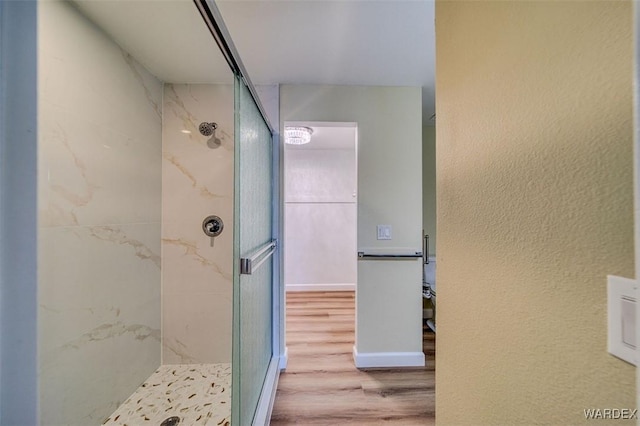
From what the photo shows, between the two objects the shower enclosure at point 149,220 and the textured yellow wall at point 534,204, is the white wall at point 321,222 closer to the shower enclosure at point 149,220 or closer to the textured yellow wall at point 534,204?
the shower enclosure at point 149,220

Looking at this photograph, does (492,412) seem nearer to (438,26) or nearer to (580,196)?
(580,196)

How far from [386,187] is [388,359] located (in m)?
1.47

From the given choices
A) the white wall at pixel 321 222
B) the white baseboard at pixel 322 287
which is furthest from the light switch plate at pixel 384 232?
the white baseboard at pixel 322 287

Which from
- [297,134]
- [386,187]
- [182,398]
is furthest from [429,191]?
[182,398]

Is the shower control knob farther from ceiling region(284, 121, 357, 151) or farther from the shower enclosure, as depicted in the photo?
ceiling region(284, 121, 357, 151)

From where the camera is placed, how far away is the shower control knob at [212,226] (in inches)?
72.6

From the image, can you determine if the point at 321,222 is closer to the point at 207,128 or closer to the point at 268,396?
the point at 207,128

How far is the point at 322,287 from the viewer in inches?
155

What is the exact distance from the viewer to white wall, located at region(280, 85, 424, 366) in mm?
2016

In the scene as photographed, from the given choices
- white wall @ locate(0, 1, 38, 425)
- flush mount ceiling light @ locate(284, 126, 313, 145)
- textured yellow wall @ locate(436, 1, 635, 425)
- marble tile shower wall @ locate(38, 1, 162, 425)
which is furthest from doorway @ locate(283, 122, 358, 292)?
white wall @ locate(0, 1, 38, 425)

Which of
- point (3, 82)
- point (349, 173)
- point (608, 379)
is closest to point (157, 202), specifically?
point (3, 82)

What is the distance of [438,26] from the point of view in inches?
30.8

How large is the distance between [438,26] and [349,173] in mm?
3158

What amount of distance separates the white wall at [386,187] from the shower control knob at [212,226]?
104 cm
